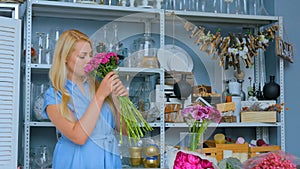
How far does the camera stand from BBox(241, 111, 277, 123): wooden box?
8.74 feet

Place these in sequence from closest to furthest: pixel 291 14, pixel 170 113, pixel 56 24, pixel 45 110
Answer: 1. pixel 45 110
2. pixel 170 113
3. pixel 56 24
4. pixel 291 14

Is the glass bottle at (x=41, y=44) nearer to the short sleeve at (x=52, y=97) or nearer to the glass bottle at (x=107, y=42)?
the glass bottle at (x=107, y=42)

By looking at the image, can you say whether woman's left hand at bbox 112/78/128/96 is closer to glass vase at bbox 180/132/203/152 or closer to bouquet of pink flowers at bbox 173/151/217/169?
glass vase at bbox 180/132/203/152

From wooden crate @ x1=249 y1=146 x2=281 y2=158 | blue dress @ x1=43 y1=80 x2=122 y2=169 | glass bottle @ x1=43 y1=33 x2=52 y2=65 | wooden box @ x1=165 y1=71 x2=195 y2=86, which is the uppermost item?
glass bottle @ x1=43 y1=33 x2=52 y2=65

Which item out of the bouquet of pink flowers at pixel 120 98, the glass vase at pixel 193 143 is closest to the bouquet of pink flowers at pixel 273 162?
the glass vase at pixel 193 143

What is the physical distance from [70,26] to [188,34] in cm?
70

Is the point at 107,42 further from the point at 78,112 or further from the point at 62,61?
the point at 78,112

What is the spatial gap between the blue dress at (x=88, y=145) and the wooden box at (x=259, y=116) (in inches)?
44.0

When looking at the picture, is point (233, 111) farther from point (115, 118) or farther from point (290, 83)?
point (115, 118)

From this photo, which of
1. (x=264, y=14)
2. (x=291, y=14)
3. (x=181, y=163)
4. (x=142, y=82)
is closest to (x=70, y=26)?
(x=142, y=82)

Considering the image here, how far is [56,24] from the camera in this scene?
269 cm

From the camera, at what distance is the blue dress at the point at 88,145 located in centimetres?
174

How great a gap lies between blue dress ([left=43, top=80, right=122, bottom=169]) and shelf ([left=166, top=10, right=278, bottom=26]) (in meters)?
1.00

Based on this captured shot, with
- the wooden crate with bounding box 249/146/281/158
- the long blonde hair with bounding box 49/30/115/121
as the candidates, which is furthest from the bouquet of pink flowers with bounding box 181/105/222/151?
the wooden crate with bounding box 249/146/281/158
